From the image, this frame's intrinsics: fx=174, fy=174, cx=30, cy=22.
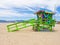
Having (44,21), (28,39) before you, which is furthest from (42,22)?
(28,39)

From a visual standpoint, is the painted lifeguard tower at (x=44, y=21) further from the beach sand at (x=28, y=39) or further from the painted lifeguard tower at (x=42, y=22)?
the beach sand at (x=28, y=39)

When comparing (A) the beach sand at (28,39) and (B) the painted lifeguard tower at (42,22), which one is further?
(B) the painted lifeguard tower at (42,22)

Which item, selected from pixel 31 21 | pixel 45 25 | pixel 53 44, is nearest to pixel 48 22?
pixel 45 25

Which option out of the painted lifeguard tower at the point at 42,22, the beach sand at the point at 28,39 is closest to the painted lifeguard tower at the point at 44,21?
the painted lifeguard tower at the point at 42,22

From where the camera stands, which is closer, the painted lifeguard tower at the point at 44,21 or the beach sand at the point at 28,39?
the beach sand at the point at 28,39

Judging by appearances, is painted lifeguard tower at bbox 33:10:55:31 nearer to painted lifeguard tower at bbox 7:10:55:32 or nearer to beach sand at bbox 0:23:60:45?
painted lifeguard tower at bbox 7:10:55:32

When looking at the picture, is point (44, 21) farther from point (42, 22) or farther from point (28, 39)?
point (28, 39)

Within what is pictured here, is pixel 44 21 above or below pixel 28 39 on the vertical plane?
above

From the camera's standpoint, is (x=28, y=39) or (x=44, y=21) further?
(x=44, y=21)

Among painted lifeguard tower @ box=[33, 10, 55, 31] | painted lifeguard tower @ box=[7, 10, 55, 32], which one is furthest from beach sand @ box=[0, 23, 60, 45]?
painted lifeguard tower @ box=[33, 10, 55, 31]

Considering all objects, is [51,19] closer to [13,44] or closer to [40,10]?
[40,10]

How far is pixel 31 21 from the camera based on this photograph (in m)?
16.5

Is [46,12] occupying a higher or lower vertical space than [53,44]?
higher

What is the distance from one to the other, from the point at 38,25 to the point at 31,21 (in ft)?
3.46
